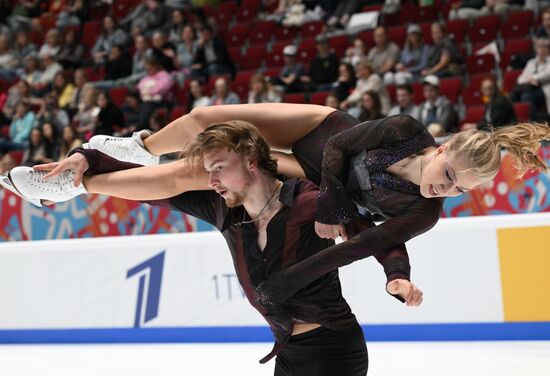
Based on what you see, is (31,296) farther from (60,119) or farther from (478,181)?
(478,181)

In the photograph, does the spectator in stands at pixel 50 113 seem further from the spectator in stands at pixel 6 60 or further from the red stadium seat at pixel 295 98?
the red stadium seat at pixel 295 98

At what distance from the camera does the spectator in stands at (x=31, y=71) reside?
1115 cm

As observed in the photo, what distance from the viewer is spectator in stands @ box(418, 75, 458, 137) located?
7.14 metres

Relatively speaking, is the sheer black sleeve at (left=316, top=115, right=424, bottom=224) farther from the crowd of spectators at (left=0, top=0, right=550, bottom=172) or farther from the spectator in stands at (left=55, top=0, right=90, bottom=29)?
the spectator in stands at (left=55, top=0, right=90, bottom=29)

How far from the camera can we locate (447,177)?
242 centimetres

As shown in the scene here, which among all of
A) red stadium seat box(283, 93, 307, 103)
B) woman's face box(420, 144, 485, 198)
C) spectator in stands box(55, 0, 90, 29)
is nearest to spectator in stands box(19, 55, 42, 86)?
spectator in stands box(55, 0, 90, 29)

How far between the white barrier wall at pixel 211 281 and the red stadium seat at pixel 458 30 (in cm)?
397

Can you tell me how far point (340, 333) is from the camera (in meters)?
2.62

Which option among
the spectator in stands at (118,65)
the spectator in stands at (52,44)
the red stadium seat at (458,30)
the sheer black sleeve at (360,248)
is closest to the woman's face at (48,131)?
the spectator in stands at (118,65)

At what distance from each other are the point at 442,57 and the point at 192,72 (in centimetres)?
313


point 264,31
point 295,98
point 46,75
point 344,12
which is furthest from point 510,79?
point 46,75

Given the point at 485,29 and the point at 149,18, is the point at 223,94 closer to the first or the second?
the point at 485,29

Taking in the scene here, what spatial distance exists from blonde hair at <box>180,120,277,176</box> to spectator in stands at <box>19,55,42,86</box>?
9.18m

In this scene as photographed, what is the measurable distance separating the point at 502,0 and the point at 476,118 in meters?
2.09
